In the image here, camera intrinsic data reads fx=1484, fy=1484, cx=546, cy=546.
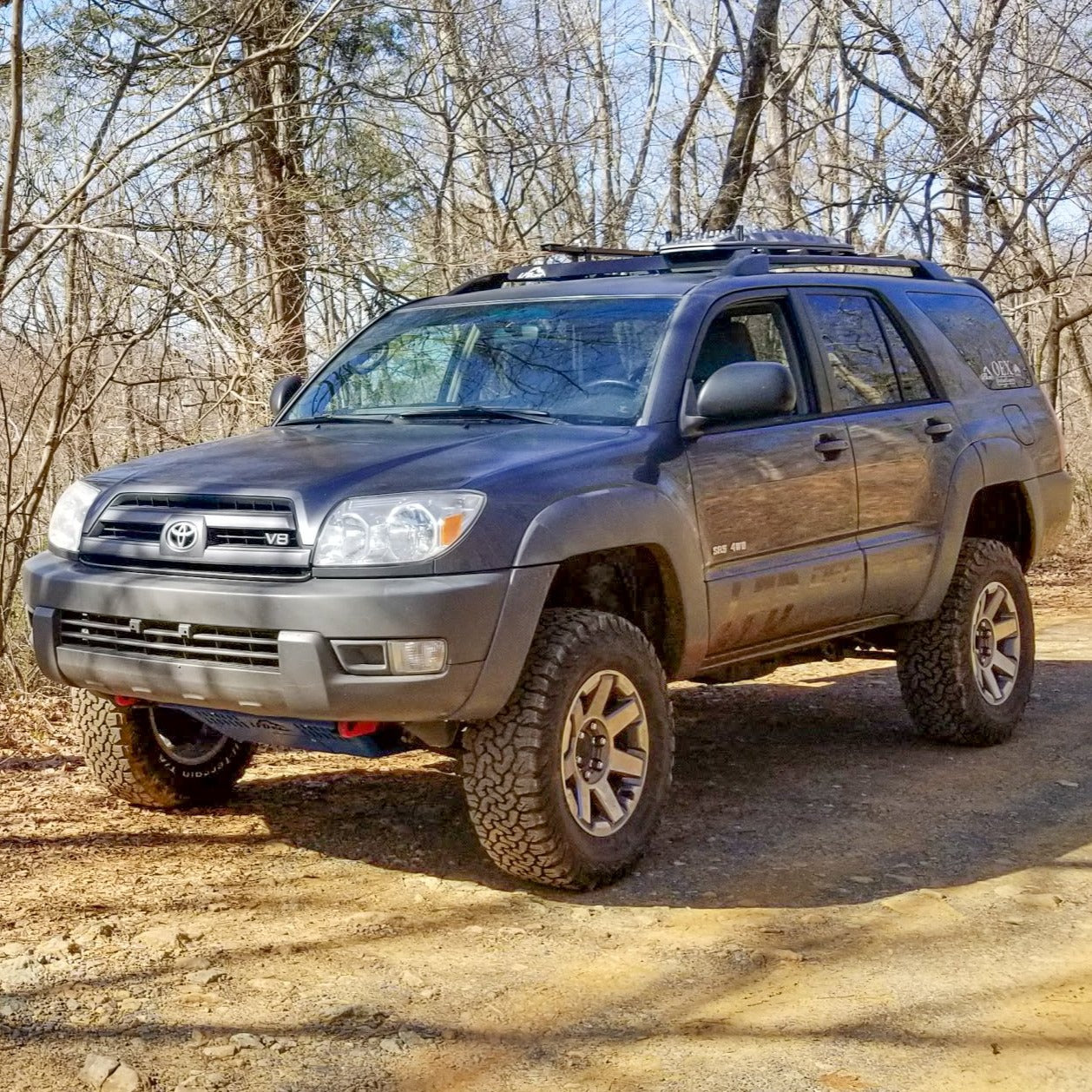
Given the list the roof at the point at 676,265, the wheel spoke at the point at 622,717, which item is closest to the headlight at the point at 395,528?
the wheel spoke at the point at 622,717

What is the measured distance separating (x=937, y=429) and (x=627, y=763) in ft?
7.75

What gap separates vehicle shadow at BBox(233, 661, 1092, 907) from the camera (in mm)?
4824

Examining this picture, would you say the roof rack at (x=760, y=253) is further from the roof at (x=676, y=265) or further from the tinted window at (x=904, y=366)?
the tinted window at (x=904, y=366)

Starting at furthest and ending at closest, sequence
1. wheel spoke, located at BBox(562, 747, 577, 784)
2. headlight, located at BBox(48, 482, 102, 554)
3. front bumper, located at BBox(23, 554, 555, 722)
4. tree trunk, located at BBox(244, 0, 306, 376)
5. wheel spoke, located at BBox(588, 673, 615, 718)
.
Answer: tree trunk, located at BBox(244, 0, 306, 376) → headlight, located at BBox(48, 482, 102, 554) → wheel spoke, located at BBox(588, 673, 615, 718) → wheel spoke, located at BBox(562, 747, 577, 784) → front bumper, located at BBox(23, 554, 555, 722)

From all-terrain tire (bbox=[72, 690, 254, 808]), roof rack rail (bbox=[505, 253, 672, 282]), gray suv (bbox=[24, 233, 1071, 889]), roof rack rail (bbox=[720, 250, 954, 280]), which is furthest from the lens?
roof rack rail (bbox=[505, 253, 672, 282])

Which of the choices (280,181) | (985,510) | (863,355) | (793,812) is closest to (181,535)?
(793,812)

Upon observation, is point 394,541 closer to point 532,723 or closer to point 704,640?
point 532,723

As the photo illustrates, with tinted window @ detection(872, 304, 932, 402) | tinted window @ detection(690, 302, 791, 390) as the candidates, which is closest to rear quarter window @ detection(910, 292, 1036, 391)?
tinted window @ detection(872, 304, 932, 402)

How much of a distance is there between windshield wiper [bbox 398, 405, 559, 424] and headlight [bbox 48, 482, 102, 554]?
3.68 feet

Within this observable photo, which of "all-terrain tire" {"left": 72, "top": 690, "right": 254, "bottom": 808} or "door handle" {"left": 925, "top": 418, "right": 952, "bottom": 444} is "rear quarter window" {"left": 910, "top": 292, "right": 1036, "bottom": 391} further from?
"all-terrain tire" {"left": 72, "top": 690, "right": 254, "bottom": 808}

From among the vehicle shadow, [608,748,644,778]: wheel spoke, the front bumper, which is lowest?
→ the vehicle shadow

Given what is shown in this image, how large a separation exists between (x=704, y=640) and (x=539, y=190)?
467 inches

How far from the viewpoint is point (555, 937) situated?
4.25 metres

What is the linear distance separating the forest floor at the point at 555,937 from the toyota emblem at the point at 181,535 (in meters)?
1.08
